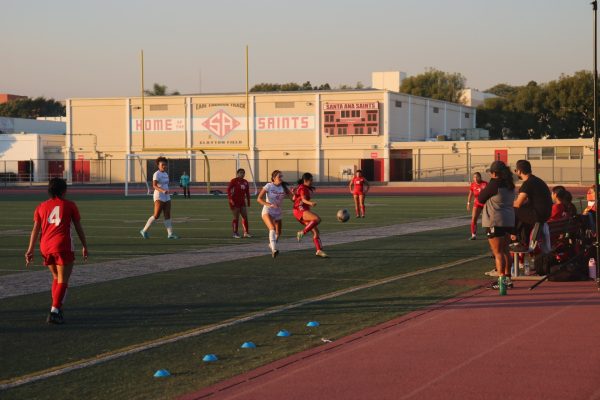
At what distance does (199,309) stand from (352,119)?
221 feet

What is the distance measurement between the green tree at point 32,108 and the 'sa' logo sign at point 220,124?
3023 inches

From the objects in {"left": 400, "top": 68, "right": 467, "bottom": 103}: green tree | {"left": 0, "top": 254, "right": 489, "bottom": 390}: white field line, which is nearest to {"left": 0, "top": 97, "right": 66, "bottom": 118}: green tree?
{"left": 400, "top": 68, "right": 467, "bottom": 103}: green tree

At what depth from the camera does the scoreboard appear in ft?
257

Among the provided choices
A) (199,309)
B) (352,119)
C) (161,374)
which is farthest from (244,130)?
(161,374)

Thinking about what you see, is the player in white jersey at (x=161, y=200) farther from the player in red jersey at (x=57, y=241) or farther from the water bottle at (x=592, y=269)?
the player in red jersey at (x=57, y=241)

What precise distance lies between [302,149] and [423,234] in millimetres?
55904

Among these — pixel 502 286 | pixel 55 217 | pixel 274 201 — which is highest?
pixel 55 217

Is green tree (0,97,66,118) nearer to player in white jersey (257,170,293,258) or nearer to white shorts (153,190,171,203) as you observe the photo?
white shorts (153,190,171,203)

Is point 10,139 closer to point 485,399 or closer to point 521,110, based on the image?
point 521,110

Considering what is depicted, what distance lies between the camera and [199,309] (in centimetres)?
1180

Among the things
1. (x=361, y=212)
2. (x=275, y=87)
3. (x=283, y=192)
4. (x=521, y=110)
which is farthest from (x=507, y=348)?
(x=275, y=87)

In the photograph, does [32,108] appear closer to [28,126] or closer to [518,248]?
[28,126]

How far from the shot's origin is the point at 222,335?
1001 centimetres

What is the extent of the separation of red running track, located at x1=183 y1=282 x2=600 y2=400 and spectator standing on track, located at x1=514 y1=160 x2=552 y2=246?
8.10 ft
